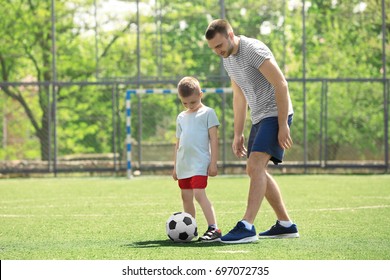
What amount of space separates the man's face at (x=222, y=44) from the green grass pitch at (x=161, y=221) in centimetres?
139

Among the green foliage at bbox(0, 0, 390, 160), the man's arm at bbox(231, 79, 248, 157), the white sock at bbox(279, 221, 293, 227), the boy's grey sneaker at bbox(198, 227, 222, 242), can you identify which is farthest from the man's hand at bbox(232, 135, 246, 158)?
the green foliage at bbox(0, 0, 390, 160)

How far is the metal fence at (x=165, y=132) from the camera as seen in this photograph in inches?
834

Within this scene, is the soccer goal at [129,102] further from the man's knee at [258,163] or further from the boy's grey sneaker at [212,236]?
the man's knee at [258,163]

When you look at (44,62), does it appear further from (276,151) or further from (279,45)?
(276,151)

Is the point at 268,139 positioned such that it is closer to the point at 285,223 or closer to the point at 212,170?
the point at 212,170

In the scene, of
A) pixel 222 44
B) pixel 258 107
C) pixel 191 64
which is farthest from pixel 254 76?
pixel 191 64

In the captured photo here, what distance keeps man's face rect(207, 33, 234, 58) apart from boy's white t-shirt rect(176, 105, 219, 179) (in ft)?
2.20

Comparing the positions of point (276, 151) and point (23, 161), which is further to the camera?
point (23, 161)

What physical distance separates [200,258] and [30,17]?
1957 cm

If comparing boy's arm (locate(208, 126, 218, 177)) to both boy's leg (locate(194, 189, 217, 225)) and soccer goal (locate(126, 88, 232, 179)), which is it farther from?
soccer goal (locate(126, 88, 232, 179))

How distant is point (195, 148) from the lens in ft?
25.8

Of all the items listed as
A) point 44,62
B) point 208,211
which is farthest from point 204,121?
point 44,62

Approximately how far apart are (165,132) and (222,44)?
14619mm

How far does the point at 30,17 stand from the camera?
2512 centimetres
